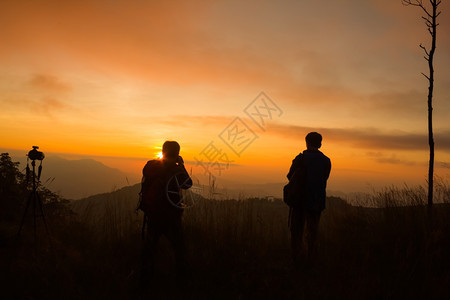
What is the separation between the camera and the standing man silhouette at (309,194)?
5059mm

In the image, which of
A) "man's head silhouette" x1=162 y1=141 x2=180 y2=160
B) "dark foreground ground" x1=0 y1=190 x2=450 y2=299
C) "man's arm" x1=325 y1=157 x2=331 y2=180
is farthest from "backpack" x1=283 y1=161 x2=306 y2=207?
"man's head silhouette" x1=162 y1=141 x2=180 y2=160

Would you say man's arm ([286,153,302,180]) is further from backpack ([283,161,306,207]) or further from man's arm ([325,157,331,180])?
man's arm ([325,157,331,180])

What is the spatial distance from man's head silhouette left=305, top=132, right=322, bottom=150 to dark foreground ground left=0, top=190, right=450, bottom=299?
1827mm

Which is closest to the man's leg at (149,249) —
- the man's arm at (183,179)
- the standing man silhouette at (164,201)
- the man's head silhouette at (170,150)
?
the standing man silhouette at (164,201)

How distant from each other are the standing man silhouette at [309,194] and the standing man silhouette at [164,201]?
2.00m

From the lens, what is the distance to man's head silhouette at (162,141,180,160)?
426 centimetres

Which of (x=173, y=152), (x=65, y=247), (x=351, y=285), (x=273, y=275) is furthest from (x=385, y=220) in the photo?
(x=65, y=247)

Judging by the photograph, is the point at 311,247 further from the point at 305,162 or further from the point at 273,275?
the point at 305,162

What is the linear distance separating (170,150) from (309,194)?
2398 millimetres

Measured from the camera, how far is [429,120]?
6.43 m

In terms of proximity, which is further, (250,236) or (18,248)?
(250,236)

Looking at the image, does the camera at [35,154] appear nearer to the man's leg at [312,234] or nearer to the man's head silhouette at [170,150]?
the man's head silhouette at [170,150]

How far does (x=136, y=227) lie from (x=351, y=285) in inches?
160

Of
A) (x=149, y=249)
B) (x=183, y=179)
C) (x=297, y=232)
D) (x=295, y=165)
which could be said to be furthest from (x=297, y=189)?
(x=149, y=249)
